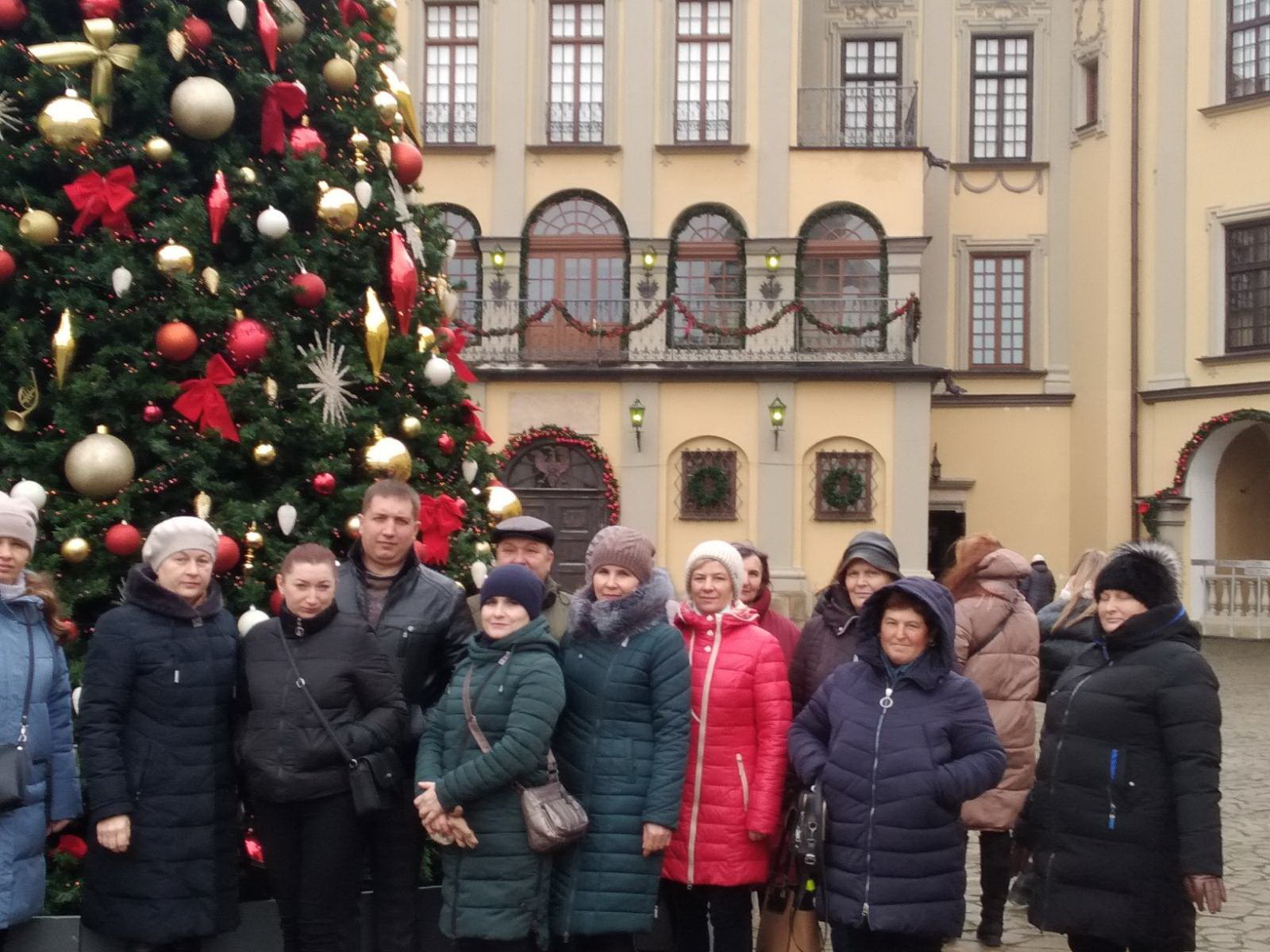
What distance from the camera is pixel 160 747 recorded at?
449cm

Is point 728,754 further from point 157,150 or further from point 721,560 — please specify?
point 157,150

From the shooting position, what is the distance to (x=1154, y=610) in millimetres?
4637

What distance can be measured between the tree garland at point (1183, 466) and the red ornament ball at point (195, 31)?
20664 mm

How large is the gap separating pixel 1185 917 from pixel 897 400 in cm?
1978

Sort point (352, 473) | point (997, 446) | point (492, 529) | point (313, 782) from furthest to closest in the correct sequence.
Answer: point (997, 446)
point (492, 529)
point (352, 473)
point (313, 782)

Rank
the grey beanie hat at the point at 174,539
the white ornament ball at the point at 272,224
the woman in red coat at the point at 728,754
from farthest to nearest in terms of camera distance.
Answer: the white ornament ball at the point at 272,224 < the woman in red coat at the point at 728,754 < the grey beanie hat at the point at 174,539

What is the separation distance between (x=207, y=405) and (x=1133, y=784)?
10.8ft

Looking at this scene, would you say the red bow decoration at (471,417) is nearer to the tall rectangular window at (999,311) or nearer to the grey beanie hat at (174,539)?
the grey beanie hat at (174,539)

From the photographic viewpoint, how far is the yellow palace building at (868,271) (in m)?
23.9

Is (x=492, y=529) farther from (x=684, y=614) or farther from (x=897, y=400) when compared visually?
(x=897, y=400)

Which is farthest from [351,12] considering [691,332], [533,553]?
[691,332]

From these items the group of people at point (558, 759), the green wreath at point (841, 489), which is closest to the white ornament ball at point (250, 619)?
the group of people at point (558, 759)

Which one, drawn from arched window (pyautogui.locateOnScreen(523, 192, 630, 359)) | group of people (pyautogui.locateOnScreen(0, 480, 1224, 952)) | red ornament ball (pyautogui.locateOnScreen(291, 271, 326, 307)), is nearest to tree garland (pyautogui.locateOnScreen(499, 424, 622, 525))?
arched window (pyautogui.locateOnScreen(523, 192, 630, 359))

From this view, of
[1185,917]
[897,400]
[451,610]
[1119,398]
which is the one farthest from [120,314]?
[1119,398]
